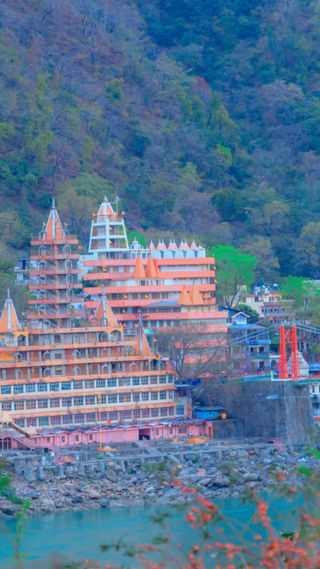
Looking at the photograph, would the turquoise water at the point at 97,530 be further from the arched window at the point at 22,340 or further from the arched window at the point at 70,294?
the arched window at the point at 70,294

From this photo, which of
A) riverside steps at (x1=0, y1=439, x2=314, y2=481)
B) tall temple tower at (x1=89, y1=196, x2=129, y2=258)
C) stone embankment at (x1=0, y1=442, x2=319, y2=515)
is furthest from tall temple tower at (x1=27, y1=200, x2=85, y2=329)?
stone embankment at (x1=0, y1=442, x2=319, y2=515)

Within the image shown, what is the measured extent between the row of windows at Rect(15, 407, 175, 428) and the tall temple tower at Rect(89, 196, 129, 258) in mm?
10201

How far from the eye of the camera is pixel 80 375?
45.9 meters

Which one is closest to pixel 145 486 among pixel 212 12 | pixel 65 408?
pixel 65 408

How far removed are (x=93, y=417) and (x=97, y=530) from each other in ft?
42.5

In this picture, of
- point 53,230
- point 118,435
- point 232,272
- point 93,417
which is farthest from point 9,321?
point 232,272

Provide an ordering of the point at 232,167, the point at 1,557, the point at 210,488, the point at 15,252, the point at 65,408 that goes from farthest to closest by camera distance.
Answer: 1. the point at 232,167
2. the point at 15,252
3. the point at 65,408
4. the point at 210,488
5. the point at 1,557

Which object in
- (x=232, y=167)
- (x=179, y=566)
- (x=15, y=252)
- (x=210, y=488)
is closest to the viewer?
(x=179, y=566)

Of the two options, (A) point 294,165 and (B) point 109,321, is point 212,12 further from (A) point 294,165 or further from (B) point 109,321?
(B) point 109,321

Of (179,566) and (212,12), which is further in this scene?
(212,12)

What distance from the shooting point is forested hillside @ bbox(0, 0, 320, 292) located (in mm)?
69375

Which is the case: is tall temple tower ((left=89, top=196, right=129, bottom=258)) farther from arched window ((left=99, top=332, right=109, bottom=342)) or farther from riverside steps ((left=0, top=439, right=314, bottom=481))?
riverside steps ((left=0, top=439, right=314, bottom=481))

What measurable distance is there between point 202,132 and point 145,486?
4348 cm

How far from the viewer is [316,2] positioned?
91750 millimetres
